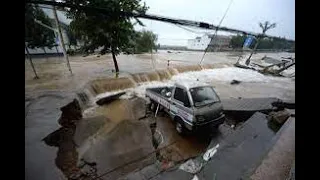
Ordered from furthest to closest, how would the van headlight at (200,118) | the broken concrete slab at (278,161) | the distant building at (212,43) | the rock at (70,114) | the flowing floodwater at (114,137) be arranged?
the distant building at (212,43)
the rock at (70,114)
the van headlight at (200,118)
the flowing floodwater at (114,137)
the broken concrete slab at (278,161)

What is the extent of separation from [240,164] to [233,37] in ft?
202

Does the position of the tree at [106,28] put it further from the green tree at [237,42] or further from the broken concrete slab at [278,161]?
the green tree at [237,42]

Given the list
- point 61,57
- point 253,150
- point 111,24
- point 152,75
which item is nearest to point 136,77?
point 152,75

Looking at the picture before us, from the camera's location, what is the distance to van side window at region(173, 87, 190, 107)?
8859 millimetres

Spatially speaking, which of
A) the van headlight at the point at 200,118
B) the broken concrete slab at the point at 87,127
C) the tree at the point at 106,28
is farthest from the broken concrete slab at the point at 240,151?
the tree at the point at 106,28

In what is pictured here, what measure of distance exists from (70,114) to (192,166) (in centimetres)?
708

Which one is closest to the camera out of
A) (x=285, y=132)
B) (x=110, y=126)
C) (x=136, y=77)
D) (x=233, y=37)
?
(x=285, y=132)

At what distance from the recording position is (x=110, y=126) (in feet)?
32.4

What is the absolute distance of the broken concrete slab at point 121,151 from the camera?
7.19 metres

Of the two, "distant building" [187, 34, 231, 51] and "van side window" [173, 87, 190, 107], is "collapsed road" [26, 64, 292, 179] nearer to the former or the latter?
"van side window" [173, 87, 190, 107]

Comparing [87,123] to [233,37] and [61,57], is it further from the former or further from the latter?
[233,37]

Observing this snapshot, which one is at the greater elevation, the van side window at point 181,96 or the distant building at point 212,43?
the van side window at point 181,96

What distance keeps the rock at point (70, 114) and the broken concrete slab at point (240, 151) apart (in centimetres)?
646

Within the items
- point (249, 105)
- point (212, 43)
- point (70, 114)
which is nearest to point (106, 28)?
point (70, 114)
